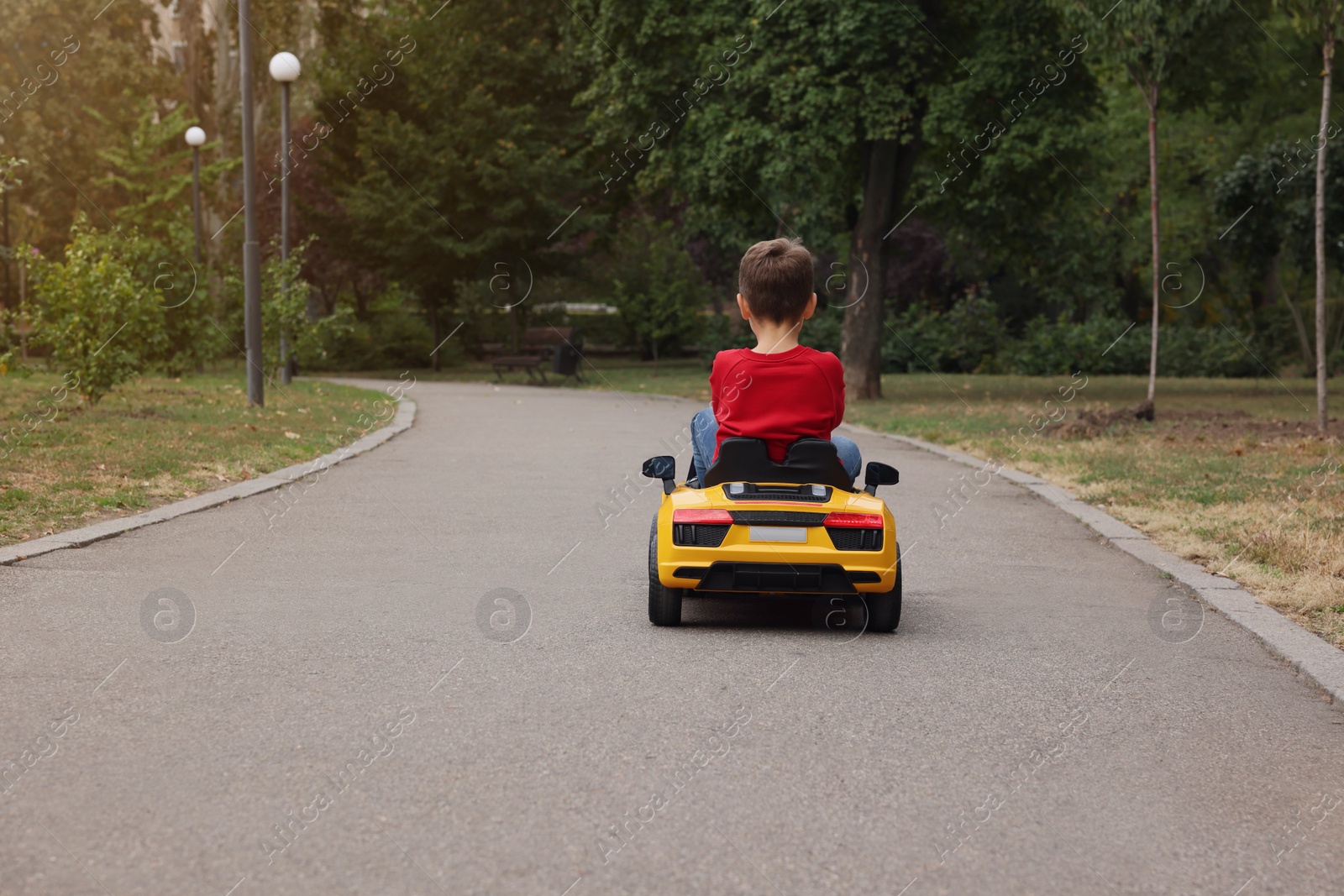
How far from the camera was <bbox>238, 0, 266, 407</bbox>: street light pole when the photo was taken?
18.6m

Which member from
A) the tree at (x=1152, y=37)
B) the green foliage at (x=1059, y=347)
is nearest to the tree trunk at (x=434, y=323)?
the green foliage at (x=1059, y=347)

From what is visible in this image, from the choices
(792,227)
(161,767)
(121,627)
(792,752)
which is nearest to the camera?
(161,767)

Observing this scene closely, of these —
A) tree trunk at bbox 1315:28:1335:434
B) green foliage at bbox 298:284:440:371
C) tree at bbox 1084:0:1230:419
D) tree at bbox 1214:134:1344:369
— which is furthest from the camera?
green foliage at bbox 298:284:440:371

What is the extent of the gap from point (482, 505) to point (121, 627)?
4.62m

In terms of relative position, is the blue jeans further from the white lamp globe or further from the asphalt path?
the white lamp globe

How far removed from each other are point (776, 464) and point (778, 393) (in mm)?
300

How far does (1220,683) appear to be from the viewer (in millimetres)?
5582

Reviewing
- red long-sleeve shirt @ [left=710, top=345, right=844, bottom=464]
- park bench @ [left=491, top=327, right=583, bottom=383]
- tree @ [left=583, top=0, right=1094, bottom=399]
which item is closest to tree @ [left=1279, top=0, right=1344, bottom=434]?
tree @ [left=583, top=0, right=1094, bottom=399]

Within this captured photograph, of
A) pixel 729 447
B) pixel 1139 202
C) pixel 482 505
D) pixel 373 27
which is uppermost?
pixel 373 27

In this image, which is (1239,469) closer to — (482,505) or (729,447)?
(482,505)

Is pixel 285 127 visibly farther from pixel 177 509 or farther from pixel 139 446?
pixel 177 509

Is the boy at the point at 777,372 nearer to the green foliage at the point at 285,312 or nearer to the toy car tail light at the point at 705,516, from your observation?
the toy car tail light at the point at 705,516

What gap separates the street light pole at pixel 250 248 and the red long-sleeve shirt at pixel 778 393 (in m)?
13.5

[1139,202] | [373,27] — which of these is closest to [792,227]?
[1139,202]
